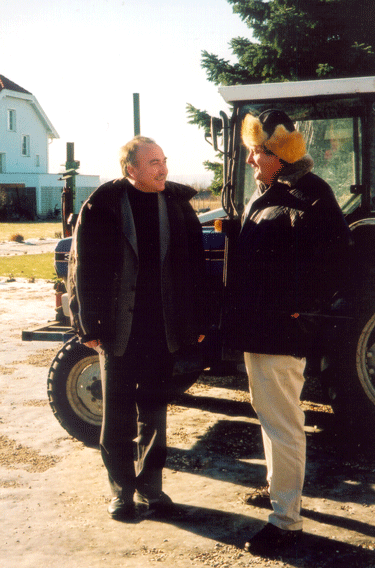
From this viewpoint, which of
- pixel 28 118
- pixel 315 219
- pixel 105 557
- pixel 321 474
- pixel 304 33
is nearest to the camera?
pixel 315 219

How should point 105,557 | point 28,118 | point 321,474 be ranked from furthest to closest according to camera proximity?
point 28,118 → point 321,474 → point 105,557

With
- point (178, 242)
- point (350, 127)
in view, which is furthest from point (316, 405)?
point (178, 242)

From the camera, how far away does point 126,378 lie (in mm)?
3482

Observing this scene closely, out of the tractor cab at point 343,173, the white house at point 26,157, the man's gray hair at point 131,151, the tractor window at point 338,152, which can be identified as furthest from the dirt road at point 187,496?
the white house at point 26,157

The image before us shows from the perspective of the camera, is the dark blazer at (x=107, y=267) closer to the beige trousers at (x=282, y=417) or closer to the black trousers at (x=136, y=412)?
the black trousers at (x=136, y=412)

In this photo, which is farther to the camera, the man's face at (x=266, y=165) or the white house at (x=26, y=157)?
the white house at (x=26, y=157)

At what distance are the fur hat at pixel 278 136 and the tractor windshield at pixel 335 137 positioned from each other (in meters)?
1.65

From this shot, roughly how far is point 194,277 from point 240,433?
5.61 ft

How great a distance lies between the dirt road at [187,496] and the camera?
318cm

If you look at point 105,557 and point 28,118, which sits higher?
point 28,118

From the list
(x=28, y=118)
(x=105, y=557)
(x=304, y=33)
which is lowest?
(x=105, y=557)

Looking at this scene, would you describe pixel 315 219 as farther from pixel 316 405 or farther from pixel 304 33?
pixel 304 33

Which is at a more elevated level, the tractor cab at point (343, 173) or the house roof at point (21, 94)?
the house roof at point (21, 94)

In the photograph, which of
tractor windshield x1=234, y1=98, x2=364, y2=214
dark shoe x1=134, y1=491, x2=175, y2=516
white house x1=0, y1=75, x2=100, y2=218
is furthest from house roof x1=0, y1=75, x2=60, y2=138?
dark shoe x1=134, y1=491, x2=175, y2=516
